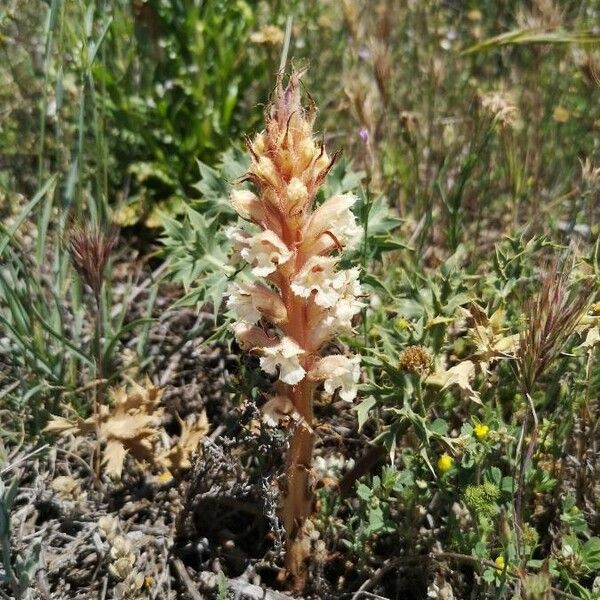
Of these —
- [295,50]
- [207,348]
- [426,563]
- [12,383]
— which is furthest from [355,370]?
[295,50]

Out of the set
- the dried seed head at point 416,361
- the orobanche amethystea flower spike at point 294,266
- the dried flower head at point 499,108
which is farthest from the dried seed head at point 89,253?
the dried flower head at point 499,108

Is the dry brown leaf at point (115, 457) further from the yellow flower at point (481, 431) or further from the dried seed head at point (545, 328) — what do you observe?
the dried seed head at point (545, 328)

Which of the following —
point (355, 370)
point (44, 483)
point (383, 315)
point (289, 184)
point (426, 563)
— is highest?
point (289, 184)

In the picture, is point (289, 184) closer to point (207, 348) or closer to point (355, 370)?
point (355, 370)

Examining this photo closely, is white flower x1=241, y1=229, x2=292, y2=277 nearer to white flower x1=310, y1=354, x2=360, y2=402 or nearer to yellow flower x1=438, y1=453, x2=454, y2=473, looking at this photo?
white flower x1=310, y1=354, x2=360, y2=402

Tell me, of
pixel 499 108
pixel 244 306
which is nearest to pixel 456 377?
pixel 244 306

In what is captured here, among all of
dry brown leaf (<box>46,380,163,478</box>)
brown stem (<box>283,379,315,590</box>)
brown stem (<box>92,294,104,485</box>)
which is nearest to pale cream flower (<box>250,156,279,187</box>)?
brown stem (<box>283,379,315,590</box>)
